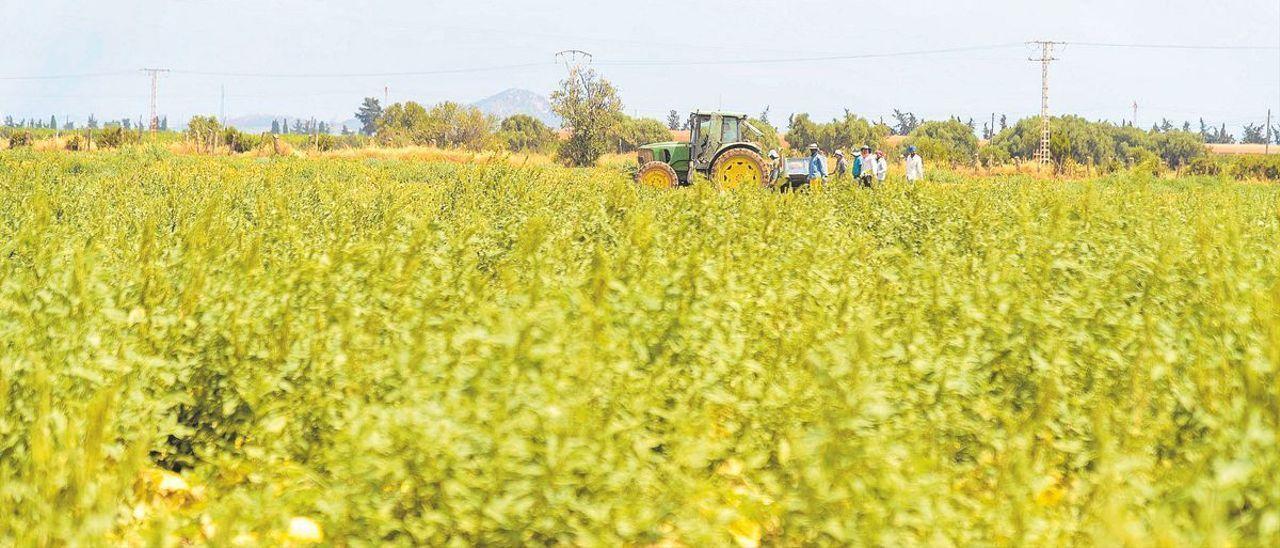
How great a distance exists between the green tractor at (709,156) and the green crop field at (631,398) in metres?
14.5

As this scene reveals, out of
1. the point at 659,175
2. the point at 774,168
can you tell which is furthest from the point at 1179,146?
the point at 659,175

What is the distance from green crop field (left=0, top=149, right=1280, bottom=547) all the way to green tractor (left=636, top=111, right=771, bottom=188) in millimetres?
14452

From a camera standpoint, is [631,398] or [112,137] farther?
[112,137]

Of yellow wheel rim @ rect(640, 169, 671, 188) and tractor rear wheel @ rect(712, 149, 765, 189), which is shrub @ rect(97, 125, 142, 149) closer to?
yellow wheel rim @ rect(640, 169, 671, 188)

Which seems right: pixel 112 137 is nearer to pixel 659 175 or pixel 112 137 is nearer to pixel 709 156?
pixel 709 156

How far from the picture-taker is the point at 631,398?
145 inches

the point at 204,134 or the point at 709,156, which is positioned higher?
the point at 204,134

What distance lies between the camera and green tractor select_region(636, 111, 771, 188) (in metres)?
21.2

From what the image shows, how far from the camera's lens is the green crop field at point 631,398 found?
3092mm

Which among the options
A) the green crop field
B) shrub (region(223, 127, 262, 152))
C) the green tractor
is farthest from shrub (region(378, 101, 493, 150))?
the green crop field

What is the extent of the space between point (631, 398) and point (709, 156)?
19210 mm

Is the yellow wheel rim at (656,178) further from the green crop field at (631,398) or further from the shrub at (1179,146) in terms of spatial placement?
the shrub at (1179,146)

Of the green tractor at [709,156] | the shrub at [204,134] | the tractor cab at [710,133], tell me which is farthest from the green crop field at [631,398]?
the shrub at [204,134]

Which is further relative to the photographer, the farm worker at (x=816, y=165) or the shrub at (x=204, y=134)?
the shrub at (x=204, y=134)
